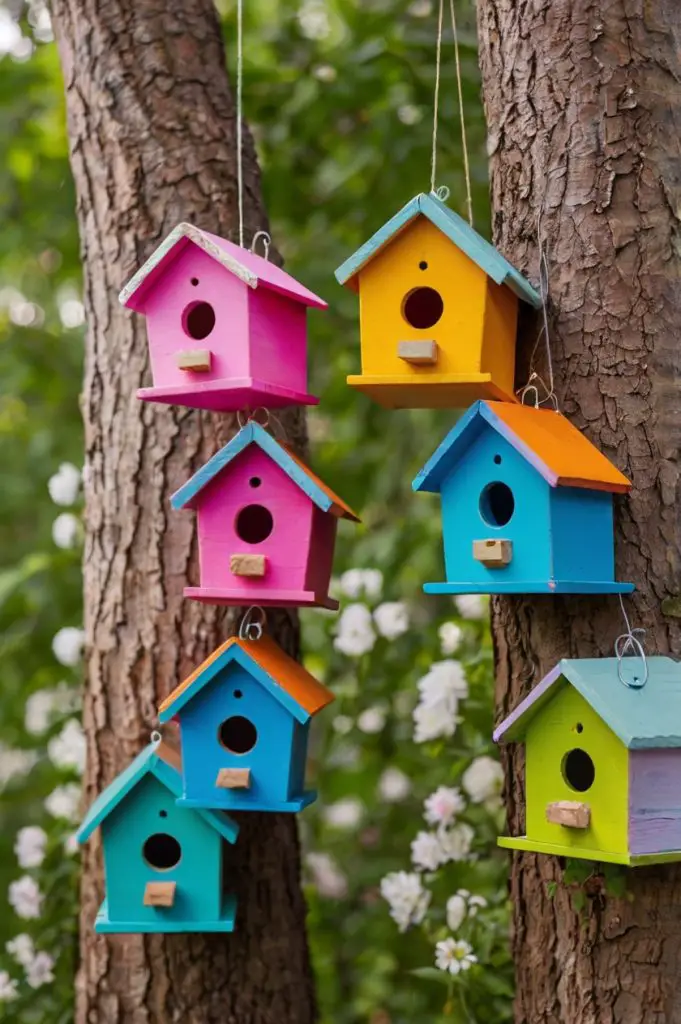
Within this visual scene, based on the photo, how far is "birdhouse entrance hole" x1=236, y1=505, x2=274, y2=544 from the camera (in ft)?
7.54

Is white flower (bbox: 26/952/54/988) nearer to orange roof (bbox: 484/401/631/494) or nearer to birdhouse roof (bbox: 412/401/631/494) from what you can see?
birdhouse roof (bbox: 412/401/631/494)

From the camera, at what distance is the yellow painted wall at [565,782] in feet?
5.93

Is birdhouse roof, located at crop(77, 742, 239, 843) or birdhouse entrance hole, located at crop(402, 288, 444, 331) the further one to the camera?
birdhouse roof, located at crop(77, 742, 239, 843)

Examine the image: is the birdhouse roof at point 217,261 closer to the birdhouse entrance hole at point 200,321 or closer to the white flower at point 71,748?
the birdhouse entrance hole at point 200,321

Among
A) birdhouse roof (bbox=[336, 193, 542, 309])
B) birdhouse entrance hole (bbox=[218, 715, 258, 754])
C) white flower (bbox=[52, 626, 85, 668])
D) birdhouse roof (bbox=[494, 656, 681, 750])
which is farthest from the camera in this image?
white flower (bbox=[52, 626, 85, 668])

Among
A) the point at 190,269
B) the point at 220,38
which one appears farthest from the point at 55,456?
the point at 190,269

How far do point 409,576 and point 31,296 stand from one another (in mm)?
1885

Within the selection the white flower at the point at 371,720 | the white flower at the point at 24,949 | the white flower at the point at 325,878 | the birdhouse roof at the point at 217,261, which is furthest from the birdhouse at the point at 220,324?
the white flower at the point at 325,878

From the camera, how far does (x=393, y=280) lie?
2.05m

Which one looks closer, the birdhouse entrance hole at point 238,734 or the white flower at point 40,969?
the birdhouse entrance hole at point 238,734

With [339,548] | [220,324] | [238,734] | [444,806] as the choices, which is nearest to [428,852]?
[444,806]

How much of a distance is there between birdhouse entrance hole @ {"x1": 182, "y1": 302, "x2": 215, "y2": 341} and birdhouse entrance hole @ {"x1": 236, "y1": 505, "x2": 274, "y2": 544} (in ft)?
1.17

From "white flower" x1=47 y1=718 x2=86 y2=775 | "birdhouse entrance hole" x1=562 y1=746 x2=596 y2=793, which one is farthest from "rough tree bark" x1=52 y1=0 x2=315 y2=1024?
"birdhouse entrance hole" x1=562 y1=746 x2=596 y2=793

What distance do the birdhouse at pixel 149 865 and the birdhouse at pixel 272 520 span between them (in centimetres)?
42
